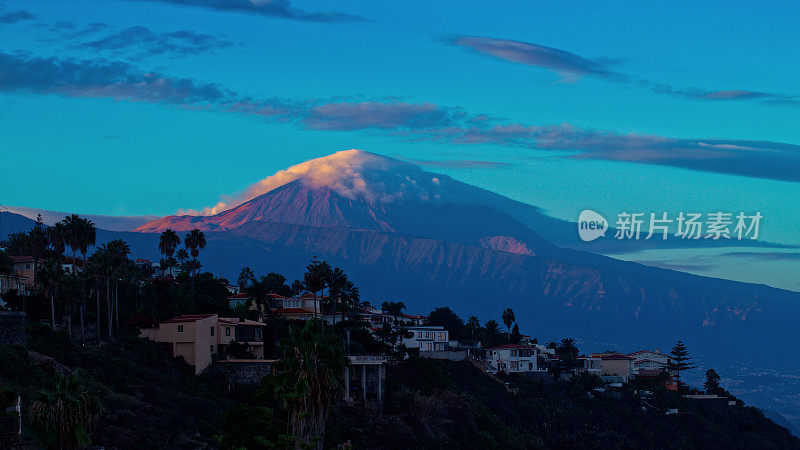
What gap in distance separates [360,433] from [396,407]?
453 inches

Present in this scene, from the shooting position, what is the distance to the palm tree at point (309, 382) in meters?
60.5

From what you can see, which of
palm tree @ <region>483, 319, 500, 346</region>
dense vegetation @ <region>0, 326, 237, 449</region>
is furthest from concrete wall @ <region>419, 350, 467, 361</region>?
dense vegetation @ <region>0, 326, 237, 449</region>

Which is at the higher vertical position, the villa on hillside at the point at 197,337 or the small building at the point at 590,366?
the villa on hillside at the point at 197,337

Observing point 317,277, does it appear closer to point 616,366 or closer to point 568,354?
point 568,354

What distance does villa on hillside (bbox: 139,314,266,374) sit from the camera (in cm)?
9644

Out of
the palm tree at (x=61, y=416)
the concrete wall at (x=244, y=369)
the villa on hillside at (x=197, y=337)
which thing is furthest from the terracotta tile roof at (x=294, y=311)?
the palm tree at (x=61, y=416)

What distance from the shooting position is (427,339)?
14975 cm

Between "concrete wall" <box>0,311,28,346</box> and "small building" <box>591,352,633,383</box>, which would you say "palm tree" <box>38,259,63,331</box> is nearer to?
"concrete wall" <box>0,311,28,346</box>

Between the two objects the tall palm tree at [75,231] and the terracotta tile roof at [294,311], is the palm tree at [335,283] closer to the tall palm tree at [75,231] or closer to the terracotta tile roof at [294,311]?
the terracotta tile roof at [294,311]

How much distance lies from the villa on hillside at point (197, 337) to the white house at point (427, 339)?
42993 millimetres

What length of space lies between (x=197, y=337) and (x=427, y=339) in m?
57.5

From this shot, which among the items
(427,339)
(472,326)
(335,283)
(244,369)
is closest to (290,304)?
(335,283)

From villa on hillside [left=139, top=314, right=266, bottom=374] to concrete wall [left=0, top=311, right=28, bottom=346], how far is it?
1650cm

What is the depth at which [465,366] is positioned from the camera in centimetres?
13550
